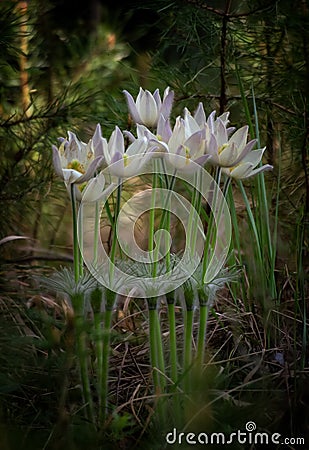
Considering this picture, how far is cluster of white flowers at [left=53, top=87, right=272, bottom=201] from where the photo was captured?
0.49 m

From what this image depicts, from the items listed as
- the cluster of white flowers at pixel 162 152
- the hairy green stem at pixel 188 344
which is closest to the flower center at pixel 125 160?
the cluster of white flowers at pixel 162 152

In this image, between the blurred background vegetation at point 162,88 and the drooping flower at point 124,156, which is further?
the blurred background vegetation at point 162,88

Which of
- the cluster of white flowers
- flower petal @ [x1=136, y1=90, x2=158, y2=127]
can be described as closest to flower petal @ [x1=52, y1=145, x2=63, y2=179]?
the cluster of white flowers

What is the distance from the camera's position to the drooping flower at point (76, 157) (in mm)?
488

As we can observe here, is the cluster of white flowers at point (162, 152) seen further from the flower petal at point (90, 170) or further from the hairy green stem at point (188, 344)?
the hairy green stem at point (188, 344)

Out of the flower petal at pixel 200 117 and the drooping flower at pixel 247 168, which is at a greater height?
the flower petal at pixel 200 117

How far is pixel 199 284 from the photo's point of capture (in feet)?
1.70

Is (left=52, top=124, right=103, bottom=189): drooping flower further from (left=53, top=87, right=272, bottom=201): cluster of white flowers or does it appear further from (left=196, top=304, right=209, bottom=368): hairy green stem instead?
(left=196, top=304, right=209, bottom=368): hairy green stem

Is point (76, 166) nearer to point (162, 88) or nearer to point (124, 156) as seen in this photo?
Result: point (124, 156)

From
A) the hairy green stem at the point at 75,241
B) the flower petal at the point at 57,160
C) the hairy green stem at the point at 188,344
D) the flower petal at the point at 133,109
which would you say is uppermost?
the flower petal at the point at 133,109

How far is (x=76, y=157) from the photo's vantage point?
513mm

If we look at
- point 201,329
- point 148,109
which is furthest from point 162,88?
point 201,329

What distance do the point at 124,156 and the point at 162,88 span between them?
0.47 meters

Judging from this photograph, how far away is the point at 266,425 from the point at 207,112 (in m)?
0.50
